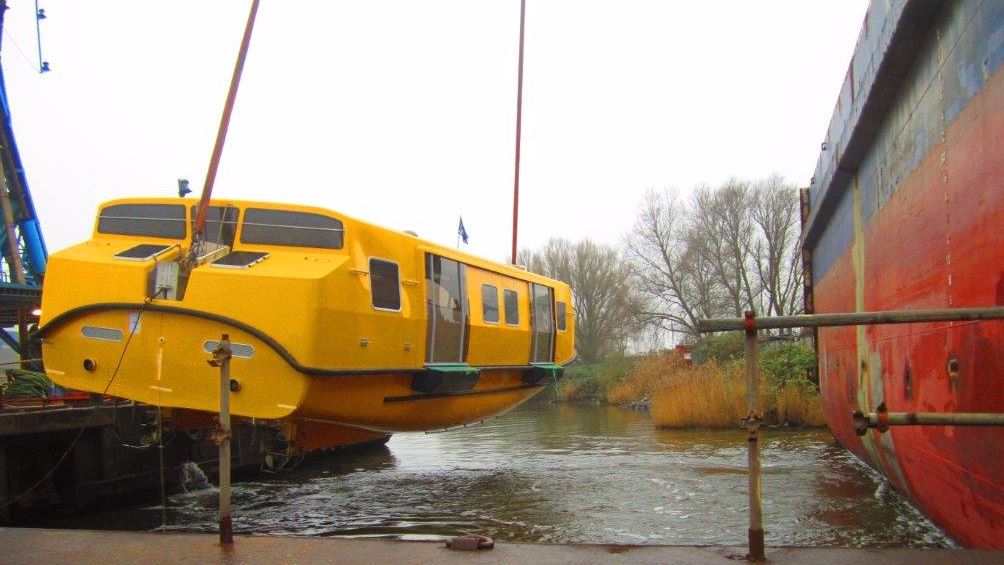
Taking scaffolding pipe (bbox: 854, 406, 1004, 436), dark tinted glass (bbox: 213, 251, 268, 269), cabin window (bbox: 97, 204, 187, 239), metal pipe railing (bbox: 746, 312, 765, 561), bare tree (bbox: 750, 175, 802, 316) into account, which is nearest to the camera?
scaffolding pipe (bbox: 854, 406, 1004, 436)

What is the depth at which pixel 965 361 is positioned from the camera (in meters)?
5.51

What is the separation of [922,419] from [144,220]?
7.40 metres

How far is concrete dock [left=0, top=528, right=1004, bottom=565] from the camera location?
11.6 feet

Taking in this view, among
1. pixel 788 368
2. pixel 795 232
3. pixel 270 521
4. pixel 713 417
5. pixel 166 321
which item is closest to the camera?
pixel 166 321

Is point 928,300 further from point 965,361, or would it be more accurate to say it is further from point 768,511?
point 768,511

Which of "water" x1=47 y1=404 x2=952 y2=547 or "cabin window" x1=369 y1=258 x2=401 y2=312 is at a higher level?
"cabin window" x1=369 y1=258 x2=401 y2=312

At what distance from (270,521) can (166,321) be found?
3.77 meters

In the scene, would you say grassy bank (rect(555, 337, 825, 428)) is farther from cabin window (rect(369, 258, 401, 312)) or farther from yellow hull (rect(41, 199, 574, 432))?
cabin window (rect(369, 258, 401, 312))

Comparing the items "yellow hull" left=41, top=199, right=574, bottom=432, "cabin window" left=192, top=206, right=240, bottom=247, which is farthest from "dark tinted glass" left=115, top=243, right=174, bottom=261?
"cabin window" left=192, top=206, right=240, bottom=247

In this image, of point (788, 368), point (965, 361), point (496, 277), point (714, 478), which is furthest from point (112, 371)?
point (788, 368)

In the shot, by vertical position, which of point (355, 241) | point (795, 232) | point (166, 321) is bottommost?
point (166, 321)

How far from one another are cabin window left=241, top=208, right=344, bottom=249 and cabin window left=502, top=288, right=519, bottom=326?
3528 millimetres

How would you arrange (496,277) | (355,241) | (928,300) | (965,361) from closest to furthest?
(965,361), (928,300), (355,241), (496,277)

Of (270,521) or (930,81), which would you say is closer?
(930,81)
